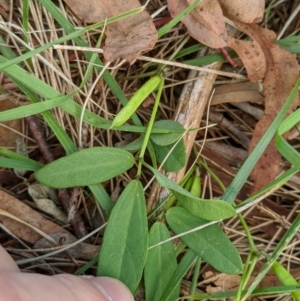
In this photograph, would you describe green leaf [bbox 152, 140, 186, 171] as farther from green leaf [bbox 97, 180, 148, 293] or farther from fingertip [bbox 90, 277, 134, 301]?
fingertip [bbox 90, 277, 134, 301]

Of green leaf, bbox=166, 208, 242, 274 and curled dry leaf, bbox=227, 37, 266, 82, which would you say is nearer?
green leaf, bbox=166, 208, 242, 274

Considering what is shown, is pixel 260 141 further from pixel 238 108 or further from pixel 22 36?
pixel 22 36

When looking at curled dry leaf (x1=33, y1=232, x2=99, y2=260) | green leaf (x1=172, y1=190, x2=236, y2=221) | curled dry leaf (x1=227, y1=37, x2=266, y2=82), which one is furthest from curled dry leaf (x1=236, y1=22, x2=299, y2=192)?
curled dry leaf (x1=33, y1=232, x2=99, y2=260)

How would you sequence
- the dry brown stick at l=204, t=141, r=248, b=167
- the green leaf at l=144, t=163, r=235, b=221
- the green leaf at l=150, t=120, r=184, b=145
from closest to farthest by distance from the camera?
the green leaf at l=144, t=163, r=235, b=221
the green leaf at l=150, t=120, r=184, b=145
the dry brown stick at l=204, t=141, r=248, b=167

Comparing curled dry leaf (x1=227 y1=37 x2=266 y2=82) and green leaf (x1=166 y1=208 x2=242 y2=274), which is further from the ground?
curled dry leaf (x1=227 y1=37 x2=266 y2=82)

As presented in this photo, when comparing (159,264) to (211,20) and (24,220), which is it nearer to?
(24,220)

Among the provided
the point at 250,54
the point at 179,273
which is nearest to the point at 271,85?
the point at 250,54

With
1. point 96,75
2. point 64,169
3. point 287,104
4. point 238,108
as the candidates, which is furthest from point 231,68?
point 64,169
